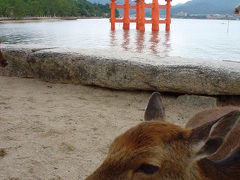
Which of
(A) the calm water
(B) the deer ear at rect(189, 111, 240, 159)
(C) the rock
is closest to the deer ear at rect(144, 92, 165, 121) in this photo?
(B) the deer ear at rect(189, 111, 240, 159)

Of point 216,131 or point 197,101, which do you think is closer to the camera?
point 216,131

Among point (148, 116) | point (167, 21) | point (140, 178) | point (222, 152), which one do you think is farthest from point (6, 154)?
point (167, 21)

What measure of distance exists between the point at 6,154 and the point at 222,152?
2.12m

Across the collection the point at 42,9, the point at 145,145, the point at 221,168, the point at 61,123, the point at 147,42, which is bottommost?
the point at 61,123

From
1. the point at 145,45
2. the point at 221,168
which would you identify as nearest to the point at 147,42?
the point at 145,45

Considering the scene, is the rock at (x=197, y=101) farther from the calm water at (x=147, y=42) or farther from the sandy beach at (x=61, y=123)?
the calm water at (x=147, y=42)

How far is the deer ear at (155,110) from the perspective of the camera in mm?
2322

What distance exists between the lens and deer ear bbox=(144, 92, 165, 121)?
2.32 m

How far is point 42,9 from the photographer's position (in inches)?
2963

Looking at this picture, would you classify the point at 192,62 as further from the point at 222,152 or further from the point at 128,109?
the point at 222,152

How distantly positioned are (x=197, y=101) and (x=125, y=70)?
1.29 m

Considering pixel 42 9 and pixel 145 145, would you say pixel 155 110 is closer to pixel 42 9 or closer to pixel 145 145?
pixel 145 145

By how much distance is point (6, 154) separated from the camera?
10.4 ft

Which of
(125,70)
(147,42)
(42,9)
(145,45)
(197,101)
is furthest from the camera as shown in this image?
(42,9)
